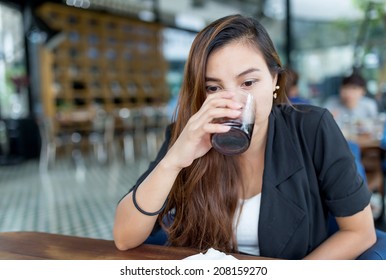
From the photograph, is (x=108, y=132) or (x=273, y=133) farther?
(x=108, y=132)

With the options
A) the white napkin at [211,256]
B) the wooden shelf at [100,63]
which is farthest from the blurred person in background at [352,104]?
the wooden shelf at [100,63]

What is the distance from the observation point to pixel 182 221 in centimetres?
111

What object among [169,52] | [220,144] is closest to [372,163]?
[220,144]

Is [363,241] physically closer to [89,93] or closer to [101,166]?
[101,166]

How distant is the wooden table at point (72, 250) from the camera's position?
0.88 meters

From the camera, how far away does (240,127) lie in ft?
2.84

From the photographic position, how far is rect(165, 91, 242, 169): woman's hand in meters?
0.86

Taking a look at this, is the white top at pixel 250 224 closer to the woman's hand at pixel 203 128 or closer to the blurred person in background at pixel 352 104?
the woman's hand at pixel 203 128

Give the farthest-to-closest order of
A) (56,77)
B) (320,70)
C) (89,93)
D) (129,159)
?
(89,93)
(56,77)
(129,159)
(320,70)

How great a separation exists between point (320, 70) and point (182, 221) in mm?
6515

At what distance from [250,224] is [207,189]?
156mm

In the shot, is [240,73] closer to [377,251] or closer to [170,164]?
[170,164]

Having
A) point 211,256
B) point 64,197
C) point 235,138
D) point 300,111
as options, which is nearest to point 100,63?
point 64,197

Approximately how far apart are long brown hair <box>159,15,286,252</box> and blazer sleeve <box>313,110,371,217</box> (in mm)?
221
